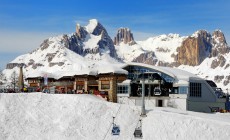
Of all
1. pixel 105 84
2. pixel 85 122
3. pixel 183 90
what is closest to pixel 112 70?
pixel 105 84

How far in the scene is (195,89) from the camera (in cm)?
8150

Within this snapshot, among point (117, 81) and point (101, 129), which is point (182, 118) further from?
point (117, 81)

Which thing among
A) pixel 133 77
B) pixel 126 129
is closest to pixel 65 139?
pixel 126 129

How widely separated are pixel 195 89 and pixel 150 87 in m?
8.78

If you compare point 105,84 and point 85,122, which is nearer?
point 85,122

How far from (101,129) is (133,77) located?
119ft

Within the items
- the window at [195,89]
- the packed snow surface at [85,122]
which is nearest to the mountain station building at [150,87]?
the window at [195,89]

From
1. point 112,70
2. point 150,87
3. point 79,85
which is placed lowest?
point 150,87

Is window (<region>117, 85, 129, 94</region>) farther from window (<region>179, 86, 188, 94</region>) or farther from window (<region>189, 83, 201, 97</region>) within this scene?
window (<region>189, 83, 201, 97</region>)

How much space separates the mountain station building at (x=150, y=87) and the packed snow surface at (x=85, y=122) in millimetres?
18371

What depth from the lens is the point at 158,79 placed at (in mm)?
82250

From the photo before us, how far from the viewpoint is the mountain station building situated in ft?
256

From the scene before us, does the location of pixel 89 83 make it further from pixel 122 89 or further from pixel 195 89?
pixel 195 89

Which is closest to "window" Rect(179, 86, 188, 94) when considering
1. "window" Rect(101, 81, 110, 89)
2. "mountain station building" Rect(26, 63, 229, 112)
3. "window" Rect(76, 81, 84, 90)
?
"mountain station building" Rect(26, 63, 229, 112)
